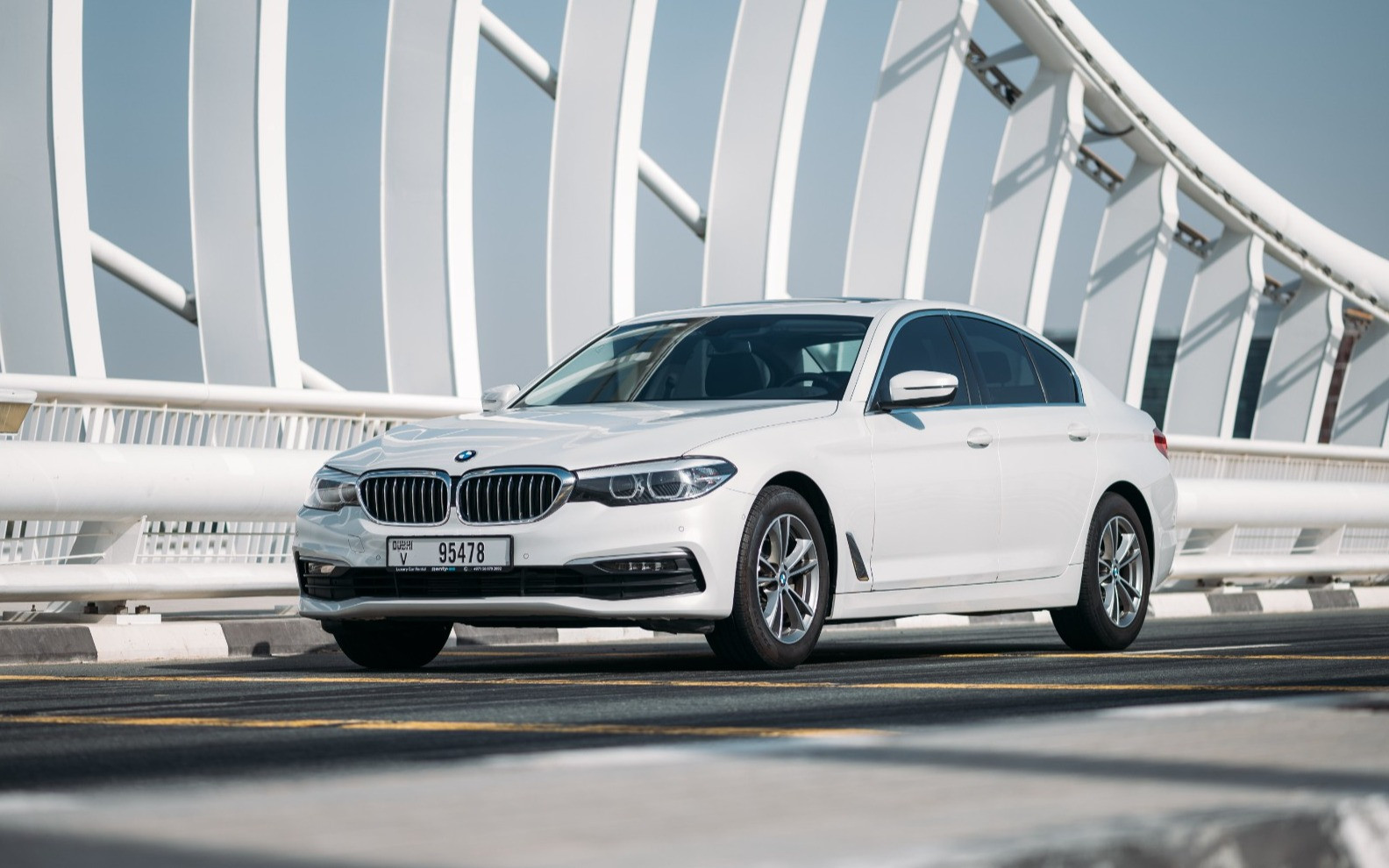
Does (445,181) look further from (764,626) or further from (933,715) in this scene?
(933,715)

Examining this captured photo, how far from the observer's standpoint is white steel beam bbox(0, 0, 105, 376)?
14273 mm

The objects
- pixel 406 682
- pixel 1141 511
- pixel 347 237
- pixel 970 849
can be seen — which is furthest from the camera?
pixel 347 237

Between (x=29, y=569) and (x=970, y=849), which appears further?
(x=29, y=569)

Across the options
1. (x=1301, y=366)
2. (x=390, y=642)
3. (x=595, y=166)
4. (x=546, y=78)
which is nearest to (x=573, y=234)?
(x=595, y=166)

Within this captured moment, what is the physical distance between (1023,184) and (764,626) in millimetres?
19599

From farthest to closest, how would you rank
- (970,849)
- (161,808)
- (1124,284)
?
(1124,284), (161,808), (970,849)

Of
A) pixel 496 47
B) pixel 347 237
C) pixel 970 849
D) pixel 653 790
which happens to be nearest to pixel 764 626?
pixel 653 790

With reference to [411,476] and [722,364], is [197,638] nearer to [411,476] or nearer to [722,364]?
[411,476]

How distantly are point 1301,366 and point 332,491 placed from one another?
27.8m

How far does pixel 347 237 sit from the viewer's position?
2162 centimetres

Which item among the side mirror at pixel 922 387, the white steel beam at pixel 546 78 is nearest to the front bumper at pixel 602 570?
the side mirror at pixel 922 387

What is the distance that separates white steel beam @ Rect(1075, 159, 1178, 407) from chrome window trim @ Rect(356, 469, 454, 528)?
20.6 metres

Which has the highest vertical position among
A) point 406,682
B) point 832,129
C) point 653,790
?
point 832,129

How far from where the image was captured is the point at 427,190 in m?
17.7
